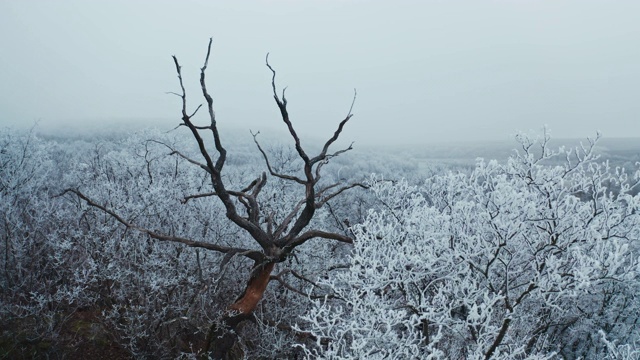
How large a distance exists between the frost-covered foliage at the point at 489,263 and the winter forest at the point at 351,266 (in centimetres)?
4

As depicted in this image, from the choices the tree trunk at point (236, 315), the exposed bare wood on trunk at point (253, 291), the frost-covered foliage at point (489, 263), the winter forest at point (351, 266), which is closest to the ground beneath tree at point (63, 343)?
the winter forest at point (351, 266)

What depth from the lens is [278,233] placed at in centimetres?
865

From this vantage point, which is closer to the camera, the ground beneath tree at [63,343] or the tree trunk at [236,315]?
the tree trunk at [236,315]

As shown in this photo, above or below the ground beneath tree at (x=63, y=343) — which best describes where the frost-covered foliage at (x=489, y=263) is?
above

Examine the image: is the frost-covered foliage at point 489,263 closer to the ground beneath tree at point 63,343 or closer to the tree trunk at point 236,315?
the tree trunk at point 236,315

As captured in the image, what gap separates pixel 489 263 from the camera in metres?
5.96

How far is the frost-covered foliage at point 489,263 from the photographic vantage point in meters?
5.61

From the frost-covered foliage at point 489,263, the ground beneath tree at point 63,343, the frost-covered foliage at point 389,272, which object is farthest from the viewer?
the ground beneath tree at point 63,343

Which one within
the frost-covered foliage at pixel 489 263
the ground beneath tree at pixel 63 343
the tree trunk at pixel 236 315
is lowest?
the ground beneath tree at pixel 63 343

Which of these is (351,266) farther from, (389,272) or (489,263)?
(489,263)

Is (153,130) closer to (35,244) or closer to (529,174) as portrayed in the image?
(35,244)

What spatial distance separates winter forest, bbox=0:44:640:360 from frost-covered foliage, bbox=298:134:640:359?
4cm

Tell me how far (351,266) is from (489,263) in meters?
2.13

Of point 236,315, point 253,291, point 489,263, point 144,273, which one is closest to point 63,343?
point 144,273
